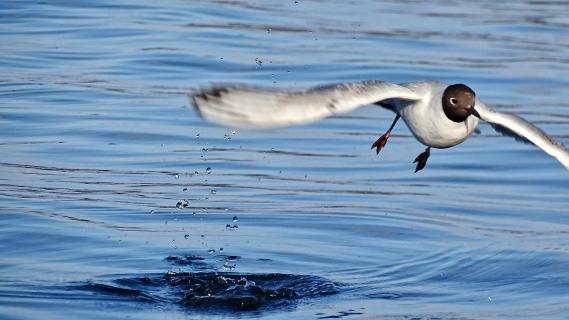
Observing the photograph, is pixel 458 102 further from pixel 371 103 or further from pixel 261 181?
pixel 261 181

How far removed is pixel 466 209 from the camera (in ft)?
36.1

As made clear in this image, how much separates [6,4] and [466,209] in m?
9.41

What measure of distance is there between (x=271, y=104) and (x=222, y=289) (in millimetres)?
3009

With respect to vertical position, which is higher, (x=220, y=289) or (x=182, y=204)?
(x=182, y=204)

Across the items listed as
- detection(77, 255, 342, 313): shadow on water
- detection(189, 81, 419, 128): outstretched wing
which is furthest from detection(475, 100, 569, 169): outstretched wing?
detection(77, 255, 342, 313): shadow on water

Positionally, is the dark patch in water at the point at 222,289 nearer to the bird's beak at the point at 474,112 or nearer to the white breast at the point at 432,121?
the white breast at the point at 432,121

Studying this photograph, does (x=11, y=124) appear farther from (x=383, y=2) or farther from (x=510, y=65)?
(x=383, y=2)

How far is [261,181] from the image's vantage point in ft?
37.9

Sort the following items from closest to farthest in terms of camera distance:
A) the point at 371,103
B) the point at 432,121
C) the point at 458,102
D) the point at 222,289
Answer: the point at 371,103 < the point at 458,102 < the point at 432,121 < the point at 222,289

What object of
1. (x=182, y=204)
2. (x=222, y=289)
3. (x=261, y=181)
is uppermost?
(x=261, y=181)

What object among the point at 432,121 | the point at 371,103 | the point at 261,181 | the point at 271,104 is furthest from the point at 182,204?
the point at 271,104

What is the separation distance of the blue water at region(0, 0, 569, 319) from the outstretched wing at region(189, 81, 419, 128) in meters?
2.05

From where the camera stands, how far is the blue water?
29.0 feet

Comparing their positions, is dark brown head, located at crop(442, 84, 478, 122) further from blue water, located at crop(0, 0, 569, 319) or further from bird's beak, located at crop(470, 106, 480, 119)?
blue water, located at crop(0, 0, 569, 319)
